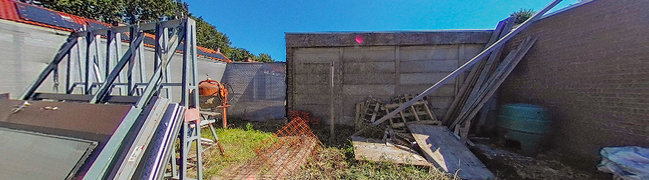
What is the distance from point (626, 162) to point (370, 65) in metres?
3.70

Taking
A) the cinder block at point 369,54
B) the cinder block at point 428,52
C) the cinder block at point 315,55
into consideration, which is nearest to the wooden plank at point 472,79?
the cinder block at point 428,52

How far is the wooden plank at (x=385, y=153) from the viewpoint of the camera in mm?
2945

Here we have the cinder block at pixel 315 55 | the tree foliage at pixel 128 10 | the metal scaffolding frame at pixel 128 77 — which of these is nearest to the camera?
the metal scaffolding frame at pixel 128 77

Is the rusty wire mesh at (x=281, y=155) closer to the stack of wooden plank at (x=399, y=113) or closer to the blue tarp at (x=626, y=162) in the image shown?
the stack of wooden plank at (x=399, y=113)

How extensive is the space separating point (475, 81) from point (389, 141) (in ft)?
8.23

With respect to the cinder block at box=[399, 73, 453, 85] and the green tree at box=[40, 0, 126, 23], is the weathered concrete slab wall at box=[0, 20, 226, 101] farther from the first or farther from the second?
the green tree at box=[40, 0, 126, 23]

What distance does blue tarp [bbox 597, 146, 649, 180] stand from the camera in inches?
85.6

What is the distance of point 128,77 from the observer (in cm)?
219

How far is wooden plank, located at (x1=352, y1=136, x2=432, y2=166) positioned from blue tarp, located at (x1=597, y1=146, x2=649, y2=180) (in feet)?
6.56

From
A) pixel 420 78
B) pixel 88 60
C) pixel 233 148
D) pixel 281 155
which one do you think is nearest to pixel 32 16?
pixel 88 60

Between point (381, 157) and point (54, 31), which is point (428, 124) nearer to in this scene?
point (381, 157)

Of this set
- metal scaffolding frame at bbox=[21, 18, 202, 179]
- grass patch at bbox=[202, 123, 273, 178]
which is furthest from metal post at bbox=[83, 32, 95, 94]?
grass patch at bbox=[202, 123, 273, 178]

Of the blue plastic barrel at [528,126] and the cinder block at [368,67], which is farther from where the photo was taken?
the cinder block at [368,67]

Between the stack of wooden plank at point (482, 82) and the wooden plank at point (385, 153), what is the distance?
1.59 metres
